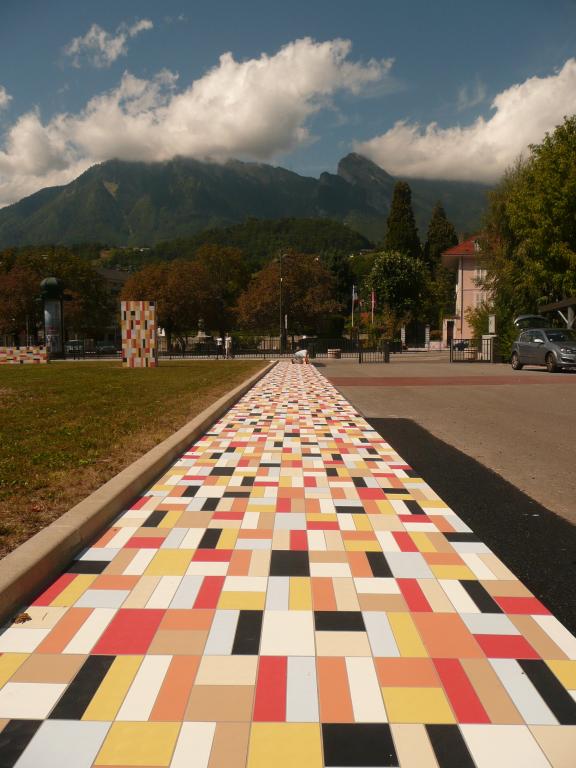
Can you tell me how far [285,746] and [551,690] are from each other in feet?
3.37

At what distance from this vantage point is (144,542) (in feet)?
10.8

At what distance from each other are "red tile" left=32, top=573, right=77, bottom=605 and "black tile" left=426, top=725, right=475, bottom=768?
6.23ft

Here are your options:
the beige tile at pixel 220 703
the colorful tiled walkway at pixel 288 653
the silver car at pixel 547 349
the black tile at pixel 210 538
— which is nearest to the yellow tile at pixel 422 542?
the colorful tiled walkway at pixel 288 653

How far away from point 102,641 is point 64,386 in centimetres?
1295

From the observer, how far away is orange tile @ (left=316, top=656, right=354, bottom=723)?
71.1 inches

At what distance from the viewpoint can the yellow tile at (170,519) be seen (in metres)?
3.59

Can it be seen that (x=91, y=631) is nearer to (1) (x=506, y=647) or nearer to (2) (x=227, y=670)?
(2) (x=227, y=670)

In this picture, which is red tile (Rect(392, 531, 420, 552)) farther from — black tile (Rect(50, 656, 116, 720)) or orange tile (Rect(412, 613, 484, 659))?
black tile (Rect(50, 656, 116, 720))

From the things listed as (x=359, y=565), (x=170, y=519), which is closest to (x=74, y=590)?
(x=170, y=519)

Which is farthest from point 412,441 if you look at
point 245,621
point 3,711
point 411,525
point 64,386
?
point 64,386

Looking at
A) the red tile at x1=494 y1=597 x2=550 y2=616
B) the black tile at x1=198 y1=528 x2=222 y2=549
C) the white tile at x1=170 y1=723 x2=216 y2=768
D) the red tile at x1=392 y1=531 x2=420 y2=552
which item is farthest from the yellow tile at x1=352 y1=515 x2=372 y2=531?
the white tile at x1=170 y1=723 x2=216 y2=768

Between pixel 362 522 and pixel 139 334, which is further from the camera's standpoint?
pixel 139 334

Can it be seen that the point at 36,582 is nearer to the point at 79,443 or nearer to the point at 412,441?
the point at 79,443

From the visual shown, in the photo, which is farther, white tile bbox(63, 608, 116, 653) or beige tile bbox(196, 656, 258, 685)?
white tile bbox(63, 608, 116, 653)
